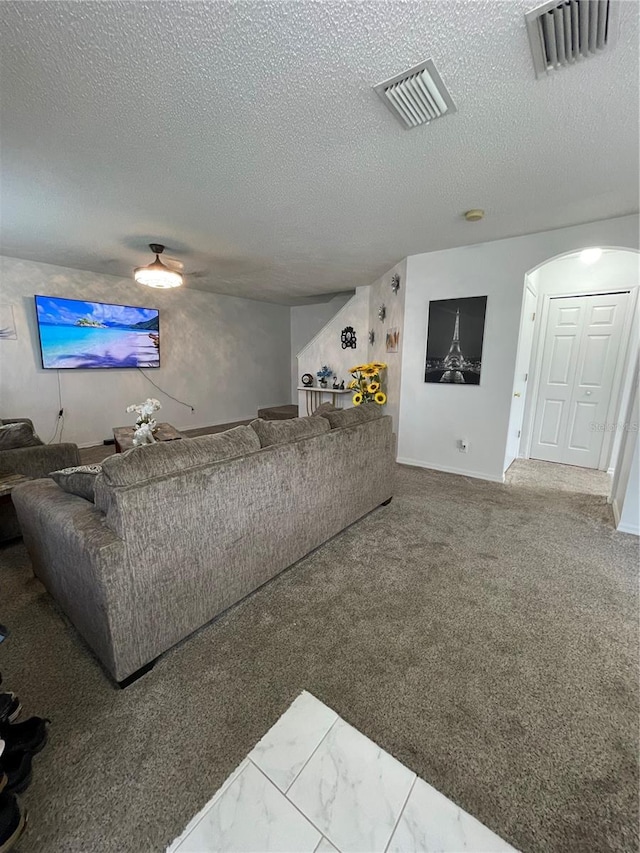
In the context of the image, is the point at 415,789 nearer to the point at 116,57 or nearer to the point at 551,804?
the point at 551,804

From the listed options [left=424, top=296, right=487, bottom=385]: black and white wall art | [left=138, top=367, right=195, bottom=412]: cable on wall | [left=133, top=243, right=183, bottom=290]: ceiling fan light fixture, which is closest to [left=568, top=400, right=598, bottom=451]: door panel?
[left=424, top=296, right=487, bottom=385]: black and white wall art

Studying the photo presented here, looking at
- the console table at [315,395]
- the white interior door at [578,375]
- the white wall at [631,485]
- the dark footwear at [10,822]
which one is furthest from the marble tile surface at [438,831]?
the console table at [315,395]

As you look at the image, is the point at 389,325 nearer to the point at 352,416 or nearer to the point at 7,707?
the point at 352,416

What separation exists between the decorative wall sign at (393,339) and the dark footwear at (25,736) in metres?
3.98

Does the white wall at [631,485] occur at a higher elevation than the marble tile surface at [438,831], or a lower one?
higher

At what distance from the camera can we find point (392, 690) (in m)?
1.31

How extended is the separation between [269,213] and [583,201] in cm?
224

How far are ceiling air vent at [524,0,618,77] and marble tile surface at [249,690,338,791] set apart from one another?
2484 mm

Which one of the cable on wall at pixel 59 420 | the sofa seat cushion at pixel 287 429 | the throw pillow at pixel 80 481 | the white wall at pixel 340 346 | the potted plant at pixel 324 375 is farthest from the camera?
the potted plant at pixel 324 375

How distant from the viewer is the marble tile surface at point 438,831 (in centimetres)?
89

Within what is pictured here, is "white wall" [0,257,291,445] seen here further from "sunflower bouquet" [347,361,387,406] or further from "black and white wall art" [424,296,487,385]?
"black and white wall art" [424,296,487,385]

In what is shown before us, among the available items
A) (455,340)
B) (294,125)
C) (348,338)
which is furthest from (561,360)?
(294,125)

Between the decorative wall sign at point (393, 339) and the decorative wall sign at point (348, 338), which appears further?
the decorative wall sign at point (348, 338)

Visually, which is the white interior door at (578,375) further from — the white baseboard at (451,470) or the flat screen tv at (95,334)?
the flat screen tv at (95,334)
